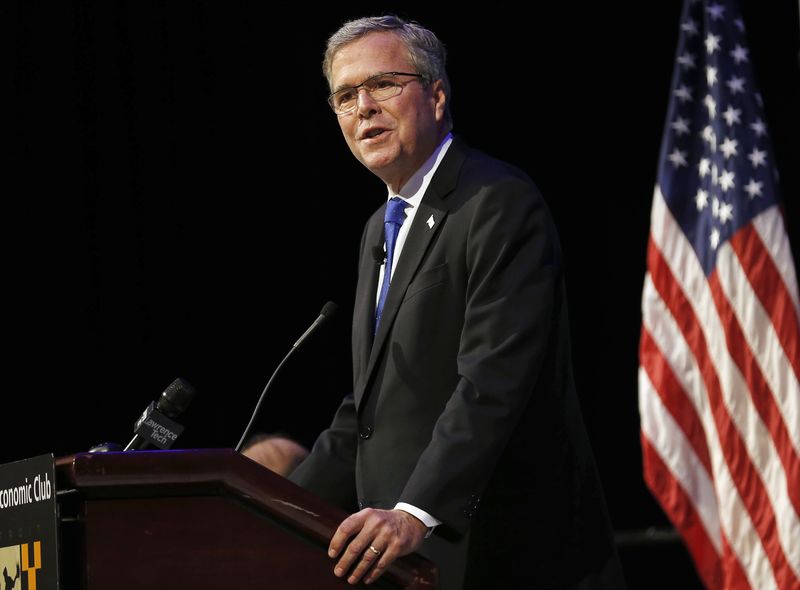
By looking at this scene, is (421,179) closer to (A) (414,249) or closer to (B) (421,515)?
(A) (414,249)

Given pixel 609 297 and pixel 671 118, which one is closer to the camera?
pixel 671 118

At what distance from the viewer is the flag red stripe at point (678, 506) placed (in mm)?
4602

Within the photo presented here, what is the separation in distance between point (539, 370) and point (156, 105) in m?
3.08

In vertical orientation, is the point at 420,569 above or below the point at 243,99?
below

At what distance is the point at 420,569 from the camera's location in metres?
1.74

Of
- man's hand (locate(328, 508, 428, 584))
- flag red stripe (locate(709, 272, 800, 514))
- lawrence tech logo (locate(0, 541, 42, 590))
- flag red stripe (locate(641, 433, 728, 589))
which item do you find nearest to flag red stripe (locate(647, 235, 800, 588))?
flag red stripe (locate(709, 272, 800, 514))

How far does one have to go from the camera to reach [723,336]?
15.1 feet

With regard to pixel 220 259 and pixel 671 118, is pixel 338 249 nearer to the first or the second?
pixel 220 259

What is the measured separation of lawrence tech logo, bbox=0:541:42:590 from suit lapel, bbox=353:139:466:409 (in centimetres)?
72

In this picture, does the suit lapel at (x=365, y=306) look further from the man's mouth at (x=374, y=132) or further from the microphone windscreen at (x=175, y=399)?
the microphone windscreen at (x=175, y=399)

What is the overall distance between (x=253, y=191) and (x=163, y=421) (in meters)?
3.22

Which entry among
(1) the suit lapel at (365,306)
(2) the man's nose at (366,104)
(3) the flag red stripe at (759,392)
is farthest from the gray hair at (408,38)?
(3) the flag red stripe at (759,392)

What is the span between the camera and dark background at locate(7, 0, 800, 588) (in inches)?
174

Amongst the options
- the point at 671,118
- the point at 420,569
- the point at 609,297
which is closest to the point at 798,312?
the point at 671,118
